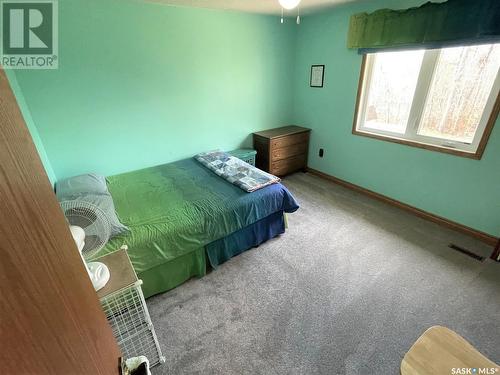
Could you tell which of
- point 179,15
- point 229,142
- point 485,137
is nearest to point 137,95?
point 179,15

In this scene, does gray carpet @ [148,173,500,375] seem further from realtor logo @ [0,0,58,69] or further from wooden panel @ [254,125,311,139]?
realtor logo @ [0,0,58,69]

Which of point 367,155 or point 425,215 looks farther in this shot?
point 367,155

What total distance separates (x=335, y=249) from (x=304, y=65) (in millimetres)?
2701

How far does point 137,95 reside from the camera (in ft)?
8.40

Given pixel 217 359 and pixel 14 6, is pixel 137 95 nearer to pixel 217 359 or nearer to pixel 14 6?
pixel 14 6

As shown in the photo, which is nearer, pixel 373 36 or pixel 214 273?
pixel 214 273

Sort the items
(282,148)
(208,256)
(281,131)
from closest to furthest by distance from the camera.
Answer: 1. (208,256)
2. (282,148)
3. (281,131)

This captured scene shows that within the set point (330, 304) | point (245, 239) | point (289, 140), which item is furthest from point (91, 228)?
point (289, 140)

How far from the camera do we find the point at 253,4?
250cm

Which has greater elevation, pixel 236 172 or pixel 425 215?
pixel 236 172

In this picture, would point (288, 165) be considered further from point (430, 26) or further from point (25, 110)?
point (25, 110)

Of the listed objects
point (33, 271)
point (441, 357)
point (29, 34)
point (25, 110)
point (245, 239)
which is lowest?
point (245, 239)

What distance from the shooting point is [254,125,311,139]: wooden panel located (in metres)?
3.42

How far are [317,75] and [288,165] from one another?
1335mm
